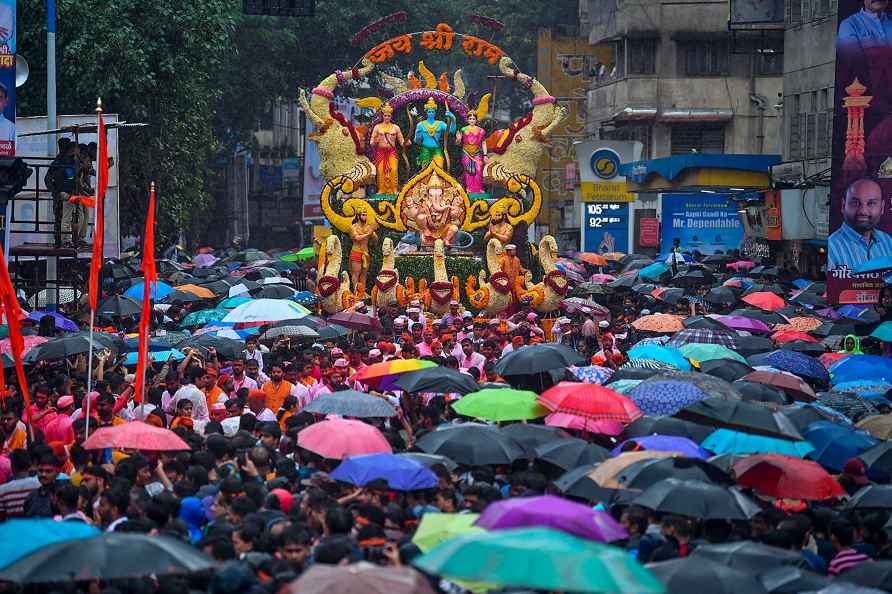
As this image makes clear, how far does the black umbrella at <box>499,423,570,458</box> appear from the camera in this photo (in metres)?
10.6

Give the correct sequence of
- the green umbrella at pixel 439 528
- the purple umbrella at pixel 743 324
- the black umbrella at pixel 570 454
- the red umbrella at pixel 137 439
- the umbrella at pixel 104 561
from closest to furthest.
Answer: the umbrella at pixel 104 561
the green umbrella at pixel 439 528
the black umbrella at pixel 570 454
the red umbrella at pixel 137 439
the purple umbrella at pixel 743 324

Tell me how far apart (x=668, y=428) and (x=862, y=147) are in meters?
14.5

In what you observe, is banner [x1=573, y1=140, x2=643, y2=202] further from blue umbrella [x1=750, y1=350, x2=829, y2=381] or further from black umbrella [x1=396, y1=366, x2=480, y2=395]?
black umbrella [x1=396, y1=366, x2=480, y2=395]

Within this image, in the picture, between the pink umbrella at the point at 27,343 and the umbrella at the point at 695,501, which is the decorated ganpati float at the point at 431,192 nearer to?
the pink umbrella at the point at 27,343

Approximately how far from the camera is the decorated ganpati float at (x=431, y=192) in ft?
85.3

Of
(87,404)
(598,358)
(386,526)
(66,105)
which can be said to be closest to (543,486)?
(386,526)

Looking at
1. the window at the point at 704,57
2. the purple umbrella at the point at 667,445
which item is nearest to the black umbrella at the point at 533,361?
the purple umbrella at the point at 667,445

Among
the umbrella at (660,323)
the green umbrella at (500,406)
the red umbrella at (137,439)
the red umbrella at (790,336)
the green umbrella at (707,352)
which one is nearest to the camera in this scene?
the red umbrella at (137,439)

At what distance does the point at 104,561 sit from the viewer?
687 centimetres

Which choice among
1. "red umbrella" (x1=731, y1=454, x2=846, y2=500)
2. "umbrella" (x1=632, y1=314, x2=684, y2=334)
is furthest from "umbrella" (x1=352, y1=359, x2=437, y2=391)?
"umbrella" (x1=632, y1=314, x2=684, y2=334)

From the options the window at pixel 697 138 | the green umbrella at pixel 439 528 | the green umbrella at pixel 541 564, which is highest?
the window at pixel 697 138

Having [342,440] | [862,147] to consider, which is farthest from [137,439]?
[862,147]

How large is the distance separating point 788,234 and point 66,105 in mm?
14813

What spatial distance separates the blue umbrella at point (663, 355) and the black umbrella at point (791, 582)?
23.5 feet
